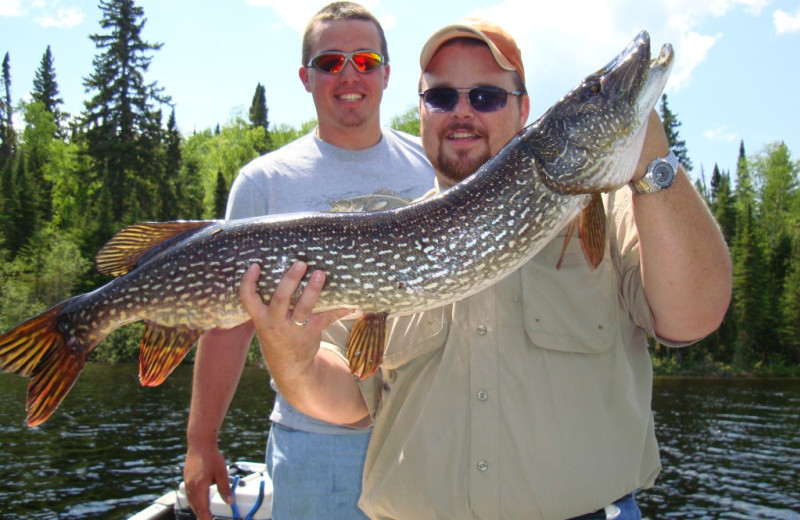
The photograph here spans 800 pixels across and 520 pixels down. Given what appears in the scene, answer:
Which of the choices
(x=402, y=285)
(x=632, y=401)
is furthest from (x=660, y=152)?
(x=402, y=285)

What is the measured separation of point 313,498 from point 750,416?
24944 millimetres

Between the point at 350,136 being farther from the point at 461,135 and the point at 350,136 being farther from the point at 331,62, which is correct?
the point at 461,135

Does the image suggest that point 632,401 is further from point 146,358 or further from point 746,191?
point 746,191

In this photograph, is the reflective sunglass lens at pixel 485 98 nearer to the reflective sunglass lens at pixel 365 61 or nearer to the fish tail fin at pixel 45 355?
the reflective sunglass lens at pixel 365 61

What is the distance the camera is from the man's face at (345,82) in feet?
12.1

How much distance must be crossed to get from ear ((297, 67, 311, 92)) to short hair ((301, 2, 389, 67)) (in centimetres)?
9

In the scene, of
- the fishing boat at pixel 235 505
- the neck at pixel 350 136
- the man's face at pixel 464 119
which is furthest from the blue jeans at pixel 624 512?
the fishing boat at pixel 235 505

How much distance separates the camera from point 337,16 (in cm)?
376

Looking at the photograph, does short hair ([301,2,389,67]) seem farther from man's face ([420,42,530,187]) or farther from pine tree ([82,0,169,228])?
pine tree ([82,0,169,228])

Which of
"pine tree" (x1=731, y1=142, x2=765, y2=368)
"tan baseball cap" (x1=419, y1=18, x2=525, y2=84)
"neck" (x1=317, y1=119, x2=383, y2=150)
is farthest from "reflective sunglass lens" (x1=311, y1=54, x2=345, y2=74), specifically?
"pine tree" (x1=731, y1=142, x2=765, y2=368)

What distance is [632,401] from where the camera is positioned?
91.3 inches

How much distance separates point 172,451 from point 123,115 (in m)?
33.6

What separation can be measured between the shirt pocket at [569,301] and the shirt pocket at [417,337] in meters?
0.33

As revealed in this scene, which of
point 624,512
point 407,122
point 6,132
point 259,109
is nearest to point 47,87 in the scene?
point 6,132
